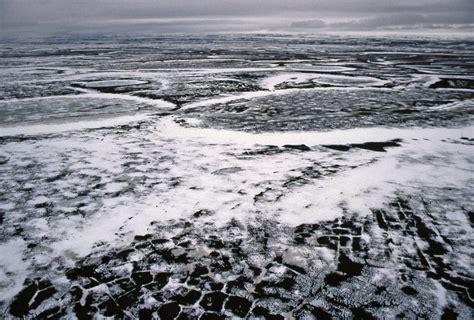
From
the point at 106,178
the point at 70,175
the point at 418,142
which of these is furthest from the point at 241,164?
the point at 418,142

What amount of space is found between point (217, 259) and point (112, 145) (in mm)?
3815

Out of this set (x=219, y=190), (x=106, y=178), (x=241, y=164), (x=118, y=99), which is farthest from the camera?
(x=118, y=99)

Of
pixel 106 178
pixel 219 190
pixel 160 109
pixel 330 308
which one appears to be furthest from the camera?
pixel 160 109

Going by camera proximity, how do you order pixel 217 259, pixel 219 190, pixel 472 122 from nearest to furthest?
pixel 217 259
pixel 219 190
pixel 472 122

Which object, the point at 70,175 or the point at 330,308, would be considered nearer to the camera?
the point at 330,308

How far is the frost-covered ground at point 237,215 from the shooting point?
104 inches

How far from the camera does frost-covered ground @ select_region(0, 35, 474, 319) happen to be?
104 inches

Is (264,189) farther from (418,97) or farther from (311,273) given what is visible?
(418,97)

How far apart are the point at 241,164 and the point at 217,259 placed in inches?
93.1

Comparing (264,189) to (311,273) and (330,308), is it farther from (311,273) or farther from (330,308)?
(330,308)

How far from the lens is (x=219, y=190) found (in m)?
4.45

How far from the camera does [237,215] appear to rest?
3848 millimetres

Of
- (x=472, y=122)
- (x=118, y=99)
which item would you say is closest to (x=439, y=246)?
(x=472, y=122)

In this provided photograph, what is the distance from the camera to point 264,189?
4.48 meters
